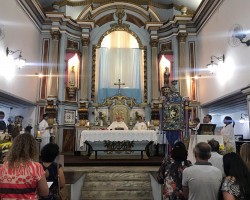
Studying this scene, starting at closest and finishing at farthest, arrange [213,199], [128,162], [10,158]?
[10,158] → [213,199] → [128,162]

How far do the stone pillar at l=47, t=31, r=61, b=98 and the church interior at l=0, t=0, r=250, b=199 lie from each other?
0.04 meters

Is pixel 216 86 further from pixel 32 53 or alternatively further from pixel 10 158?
pixel 10 158

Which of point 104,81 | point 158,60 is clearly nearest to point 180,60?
point 158,60

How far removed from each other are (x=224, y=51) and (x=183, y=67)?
2.80 meters

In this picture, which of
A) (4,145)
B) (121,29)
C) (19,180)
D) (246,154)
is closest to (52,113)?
(4,145)

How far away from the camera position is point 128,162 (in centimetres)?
703

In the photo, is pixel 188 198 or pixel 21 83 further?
pixel 21 83

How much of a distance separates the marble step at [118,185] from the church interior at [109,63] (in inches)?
153

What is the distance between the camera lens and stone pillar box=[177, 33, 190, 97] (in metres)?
10.9

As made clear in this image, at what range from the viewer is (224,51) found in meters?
8.48

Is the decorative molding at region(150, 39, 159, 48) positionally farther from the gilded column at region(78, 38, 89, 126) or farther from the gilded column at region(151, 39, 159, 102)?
the gilded column at region(78, 38, 89, 126)

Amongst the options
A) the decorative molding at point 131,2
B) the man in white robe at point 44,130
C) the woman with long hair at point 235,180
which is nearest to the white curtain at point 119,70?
the decorative molding at point 131,2

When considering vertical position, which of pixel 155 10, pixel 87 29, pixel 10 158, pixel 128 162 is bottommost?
pixel 128 162

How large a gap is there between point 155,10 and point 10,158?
1149cm
